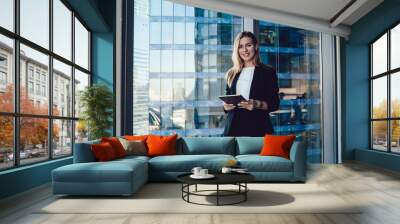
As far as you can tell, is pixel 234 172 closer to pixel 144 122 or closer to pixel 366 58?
pixel 144 122

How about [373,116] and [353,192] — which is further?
[373,116]

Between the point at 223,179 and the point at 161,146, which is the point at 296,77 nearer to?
the point at 161,146

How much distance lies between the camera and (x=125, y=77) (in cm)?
827

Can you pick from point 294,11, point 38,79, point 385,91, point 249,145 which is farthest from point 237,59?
point 38,79

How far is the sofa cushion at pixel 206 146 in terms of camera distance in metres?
6.45

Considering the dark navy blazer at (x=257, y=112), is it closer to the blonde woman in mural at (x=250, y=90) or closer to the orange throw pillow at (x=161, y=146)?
the blonde woman in mural at (x=250, y=90)

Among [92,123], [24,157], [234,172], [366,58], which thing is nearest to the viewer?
[234,172]

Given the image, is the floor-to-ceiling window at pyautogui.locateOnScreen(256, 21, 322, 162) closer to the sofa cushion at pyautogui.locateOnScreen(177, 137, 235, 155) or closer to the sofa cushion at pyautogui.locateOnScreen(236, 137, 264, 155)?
the sofa cushion at pyautogui.locateOnScreen(236, 137, 264, 155)

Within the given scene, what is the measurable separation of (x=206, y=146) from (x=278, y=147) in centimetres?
123

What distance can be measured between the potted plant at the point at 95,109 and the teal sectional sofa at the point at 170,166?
4.98 ft

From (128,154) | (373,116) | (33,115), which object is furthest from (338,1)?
(33,115)

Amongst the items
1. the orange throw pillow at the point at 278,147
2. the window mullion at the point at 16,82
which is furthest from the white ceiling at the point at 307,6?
the window mullion at the point at 16,82

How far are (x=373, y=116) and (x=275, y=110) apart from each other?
2408 mm

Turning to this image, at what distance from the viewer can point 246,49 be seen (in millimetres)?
8430
